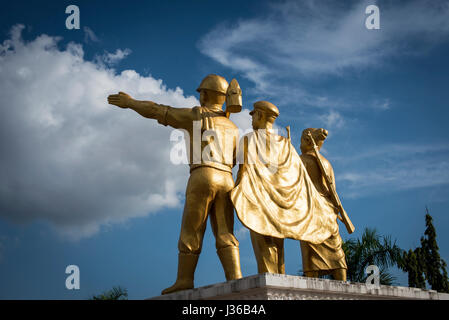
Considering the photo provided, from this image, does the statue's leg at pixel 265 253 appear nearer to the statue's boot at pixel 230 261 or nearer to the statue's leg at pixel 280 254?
the statue's leg at pixel 280 254

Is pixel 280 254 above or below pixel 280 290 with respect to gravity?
above

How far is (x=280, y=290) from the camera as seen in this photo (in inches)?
200

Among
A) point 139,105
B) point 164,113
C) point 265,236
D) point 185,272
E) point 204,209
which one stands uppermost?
point 139,105

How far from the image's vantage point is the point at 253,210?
6.14 meters

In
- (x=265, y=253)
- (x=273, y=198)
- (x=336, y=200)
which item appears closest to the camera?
(x=265, y=253)

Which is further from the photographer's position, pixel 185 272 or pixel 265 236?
pixel 265 236

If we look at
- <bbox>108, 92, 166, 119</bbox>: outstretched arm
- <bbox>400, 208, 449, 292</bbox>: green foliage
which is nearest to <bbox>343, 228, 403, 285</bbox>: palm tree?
<bbox>400, 208, 449, 292</bbox>: green foliage

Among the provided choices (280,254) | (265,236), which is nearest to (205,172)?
(265,236)

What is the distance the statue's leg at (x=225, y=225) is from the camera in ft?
19.9

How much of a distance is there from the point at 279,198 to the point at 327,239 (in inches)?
52.4

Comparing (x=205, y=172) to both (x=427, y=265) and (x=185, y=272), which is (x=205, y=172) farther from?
(x=427, y=265)

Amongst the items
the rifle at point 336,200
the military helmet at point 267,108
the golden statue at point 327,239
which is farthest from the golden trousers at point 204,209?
the rifle at point 336,200
